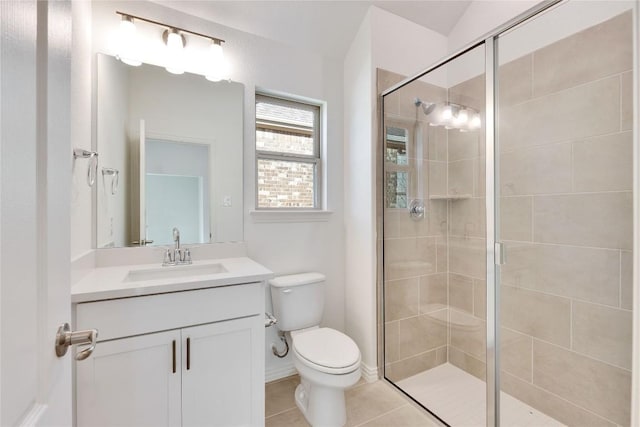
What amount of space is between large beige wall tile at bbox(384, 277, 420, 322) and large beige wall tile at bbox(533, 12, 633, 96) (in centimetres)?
139

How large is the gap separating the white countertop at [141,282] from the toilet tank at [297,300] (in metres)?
0.34

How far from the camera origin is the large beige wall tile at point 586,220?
55.8 inches

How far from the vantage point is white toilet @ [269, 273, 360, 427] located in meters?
1.54

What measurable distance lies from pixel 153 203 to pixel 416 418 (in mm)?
1953

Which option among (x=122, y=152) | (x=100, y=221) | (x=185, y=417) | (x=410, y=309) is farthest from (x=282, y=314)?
(x=122, y=152)

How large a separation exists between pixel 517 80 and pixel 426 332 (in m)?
1.70

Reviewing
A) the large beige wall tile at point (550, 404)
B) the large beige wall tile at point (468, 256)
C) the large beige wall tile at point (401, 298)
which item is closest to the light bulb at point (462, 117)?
the large beige wall tile at point (468, 256)

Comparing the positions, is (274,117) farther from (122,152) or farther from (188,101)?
(122,152)

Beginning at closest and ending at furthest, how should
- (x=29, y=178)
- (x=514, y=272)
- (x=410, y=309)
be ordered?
(x=29, y=178) < (x=514, y=272) < (x=410, y=309)

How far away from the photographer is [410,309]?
84.9 inches

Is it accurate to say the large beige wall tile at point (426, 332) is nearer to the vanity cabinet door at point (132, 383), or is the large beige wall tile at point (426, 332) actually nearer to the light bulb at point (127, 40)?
the vanity cabinet door at point (132, 383)

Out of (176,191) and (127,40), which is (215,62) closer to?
(127,40)

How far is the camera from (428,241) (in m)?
2.17

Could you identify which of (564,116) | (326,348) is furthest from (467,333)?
(564,116)
